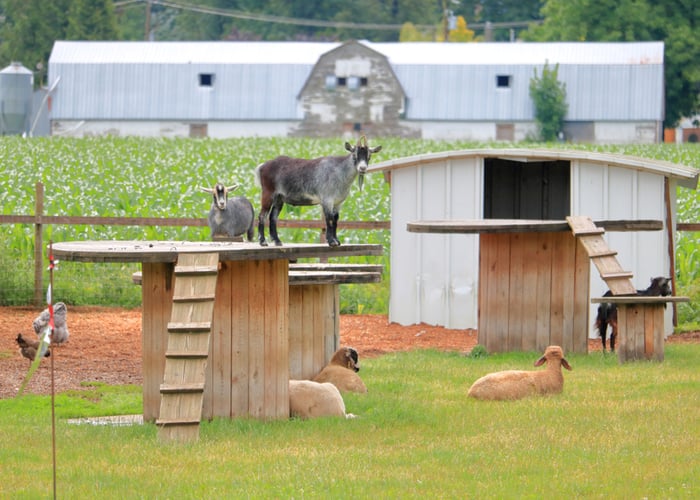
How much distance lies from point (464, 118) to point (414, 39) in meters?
32.2

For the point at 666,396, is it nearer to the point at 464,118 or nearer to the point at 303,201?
the point at 303,201

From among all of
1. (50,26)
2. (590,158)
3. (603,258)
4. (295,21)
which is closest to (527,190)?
(590,158)

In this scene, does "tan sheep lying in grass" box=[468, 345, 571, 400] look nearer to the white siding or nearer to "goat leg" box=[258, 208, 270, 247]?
"goat leg" box=[258, 208, 270, 247]

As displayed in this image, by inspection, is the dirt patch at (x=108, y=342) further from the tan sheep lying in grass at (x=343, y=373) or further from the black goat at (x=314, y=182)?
the black goat at (x=314, y=182)

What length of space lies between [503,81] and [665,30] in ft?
43.7

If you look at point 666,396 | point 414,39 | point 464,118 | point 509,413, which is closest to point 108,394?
point 509,413

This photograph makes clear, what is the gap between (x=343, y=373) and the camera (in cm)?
1266

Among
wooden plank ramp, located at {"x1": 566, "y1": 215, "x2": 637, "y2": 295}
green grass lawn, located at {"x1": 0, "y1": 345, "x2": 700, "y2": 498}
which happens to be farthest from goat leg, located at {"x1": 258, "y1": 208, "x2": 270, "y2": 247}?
wooden plank ramp, located at {"x1": 566, "y1": 215, "x2": 637, "y2": 295}

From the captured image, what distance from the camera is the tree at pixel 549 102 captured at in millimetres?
66562

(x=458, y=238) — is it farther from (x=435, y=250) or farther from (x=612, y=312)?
(x=612, y=312)

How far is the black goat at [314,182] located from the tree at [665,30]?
6575 cm

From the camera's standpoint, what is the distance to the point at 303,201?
11977mm

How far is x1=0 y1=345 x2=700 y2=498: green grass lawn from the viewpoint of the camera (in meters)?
8.47

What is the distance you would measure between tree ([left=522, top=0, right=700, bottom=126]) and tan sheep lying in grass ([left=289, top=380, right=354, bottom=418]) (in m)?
66.7
